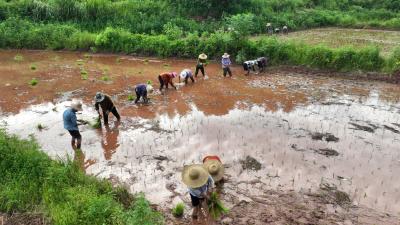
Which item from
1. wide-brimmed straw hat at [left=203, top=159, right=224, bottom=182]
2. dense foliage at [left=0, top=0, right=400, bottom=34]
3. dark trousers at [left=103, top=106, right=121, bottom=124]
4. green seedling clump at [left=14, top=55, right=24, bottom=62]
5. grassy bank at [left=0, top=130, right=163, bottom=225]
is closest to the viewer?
grassy bank at [left=0, top=130, right=163, bottom=225]

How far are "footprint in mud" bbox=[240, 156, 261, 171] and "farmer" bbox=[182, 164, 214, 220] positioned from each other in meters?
2.32

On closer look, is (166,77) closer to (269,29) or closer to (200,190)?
(200,190)

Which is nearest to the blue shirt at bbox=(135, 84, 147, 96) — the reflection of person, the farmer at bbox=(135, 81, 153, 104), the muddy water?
the farmer at bbox=(135, 81, 153, 104)

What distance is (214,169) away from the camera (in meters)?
8.92

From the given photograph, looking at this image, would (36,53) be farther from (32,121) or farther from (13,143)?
(13,143)

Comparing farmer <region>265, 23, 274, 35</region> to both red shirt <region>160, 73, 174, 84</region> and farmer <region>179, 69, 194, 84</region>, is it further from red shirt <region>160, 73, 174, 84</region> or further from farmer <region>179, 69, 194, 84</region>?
red shirt <region>160, 73, 174, 84</region>

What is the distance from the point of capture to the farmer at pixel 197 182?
24.9 feet

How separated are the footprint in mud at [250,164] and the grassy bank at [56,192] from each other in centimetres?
308

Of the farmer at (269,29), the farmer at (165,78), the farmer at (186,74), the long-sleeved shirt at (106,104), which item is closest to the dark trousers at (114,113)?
the long-sleeved shirt at (106,104)

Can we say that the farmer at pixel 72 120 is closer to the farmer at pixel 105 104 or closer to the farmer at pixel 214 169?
the farmer at pixel 105 104

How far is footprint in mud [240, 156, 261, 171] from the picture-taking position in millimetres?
10000

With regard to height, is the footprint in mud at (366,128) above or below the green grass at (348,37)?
below

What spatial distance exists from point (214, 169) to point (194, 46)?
14.0 metres

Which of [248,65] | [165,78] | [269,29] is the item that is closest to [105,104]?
[165,78]
